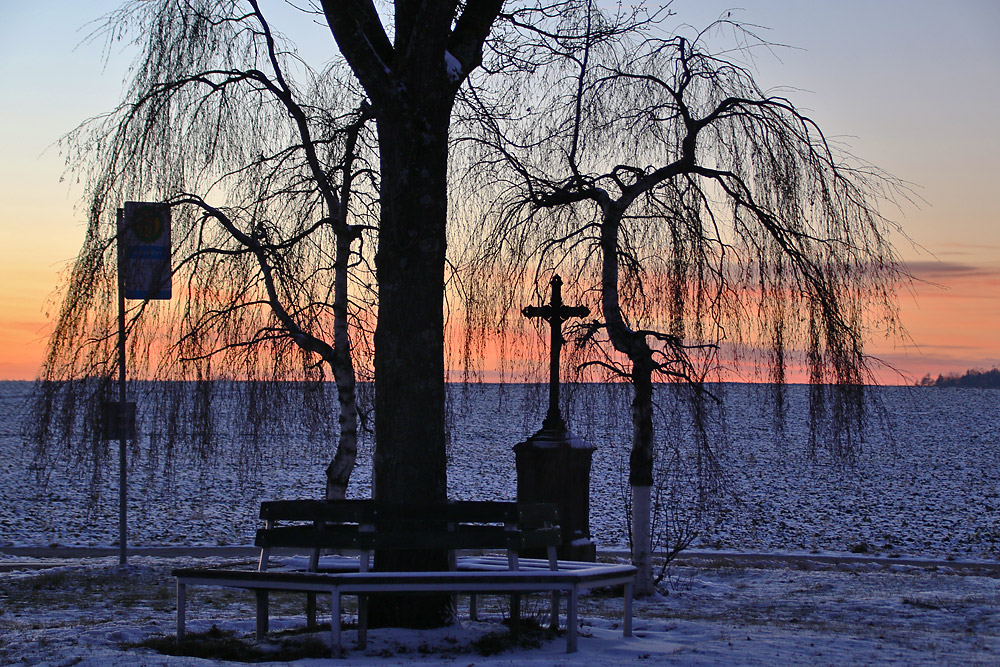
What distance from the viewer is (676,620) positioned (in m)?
8.82

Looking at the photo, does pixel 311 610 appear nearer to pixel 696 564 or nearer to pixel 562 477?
pixel 562 477

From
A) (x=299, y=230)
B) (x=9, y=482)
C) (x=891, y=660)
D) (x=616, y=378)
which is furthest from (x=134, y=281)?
(x=9, y=482)

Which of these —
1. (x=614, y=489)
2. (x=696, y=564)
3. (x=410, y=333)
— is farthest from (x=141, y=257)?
(x=614, y=489)

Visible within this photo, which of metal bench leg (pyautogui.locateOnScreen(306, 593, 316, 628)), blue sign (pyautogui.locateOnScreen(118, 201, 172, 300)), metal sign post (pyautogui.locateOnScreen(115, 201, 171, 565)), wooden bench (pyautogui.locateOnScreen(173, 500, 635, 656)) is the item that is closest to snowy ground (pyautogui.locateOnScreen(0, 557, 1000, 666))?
wooden bench (pyautogui.locateOnScreen(173, 500, 635, 656))

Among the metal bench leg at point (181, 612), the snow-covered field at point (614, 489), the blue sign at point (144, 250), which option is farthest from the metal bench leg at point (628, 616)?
the blue sign at point (144, 250)

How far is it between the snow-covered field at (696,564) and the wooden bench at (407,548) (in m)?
0.40

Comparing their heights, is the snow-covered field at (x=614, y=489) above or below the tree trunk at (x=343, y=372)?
below

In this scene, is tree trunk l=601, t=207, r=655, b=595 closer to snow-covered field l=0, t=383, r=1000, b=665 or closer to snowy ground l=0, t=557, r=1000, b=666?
snow-covered field l=0, t=383, r=1000, b=665

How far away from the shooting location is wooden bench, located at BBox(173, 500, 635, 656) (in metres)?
6.11

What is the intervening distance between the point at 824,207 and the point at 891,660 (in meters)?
4.40

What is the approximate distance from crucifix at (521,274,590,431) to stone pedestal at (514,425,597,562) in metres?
0.22

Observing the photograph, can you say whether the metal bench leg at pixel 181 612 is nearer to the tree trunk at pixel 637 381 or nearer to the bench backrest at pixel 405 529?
the bench backrest at pixel 405 529

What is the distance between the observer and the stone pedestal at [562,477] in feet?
36.5

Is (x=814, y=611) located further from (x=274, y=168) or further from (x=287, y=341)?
(x=274, y=168)
